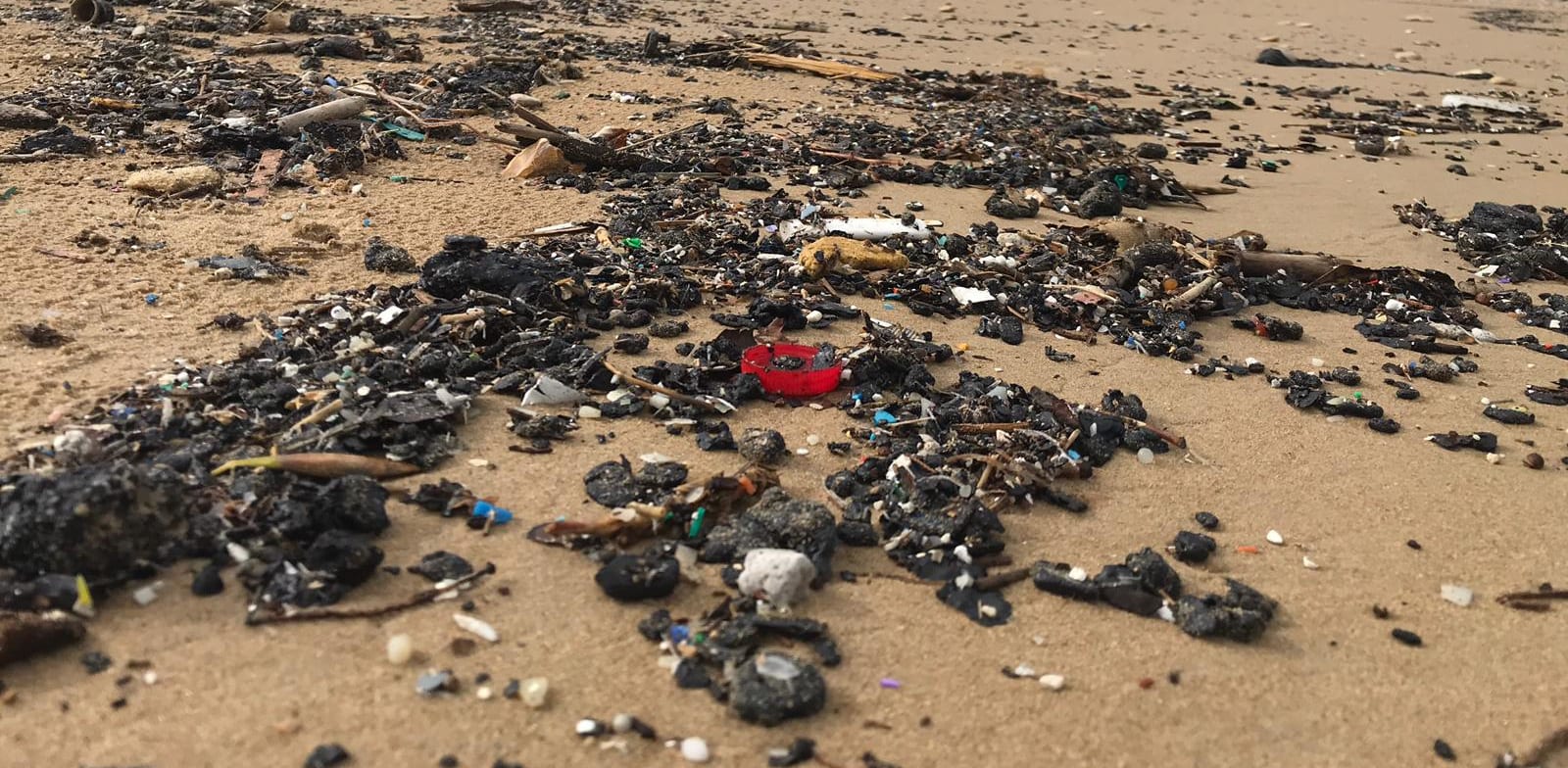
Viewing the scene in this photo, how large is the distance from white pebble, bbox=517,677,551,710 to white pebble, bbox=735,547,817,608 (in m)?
0.59

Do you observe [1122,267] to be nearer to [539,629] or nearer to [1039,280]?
[1039,280]

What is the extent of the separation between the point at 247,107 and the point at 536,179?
2.22 meters

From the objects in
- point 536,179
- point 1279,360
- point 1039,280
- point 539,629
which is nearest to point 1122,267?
point 1039,280

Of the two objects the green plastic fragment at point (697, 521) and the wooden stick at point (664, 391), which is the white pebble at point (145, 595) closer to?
the green plastic fragment at point (697, 521)

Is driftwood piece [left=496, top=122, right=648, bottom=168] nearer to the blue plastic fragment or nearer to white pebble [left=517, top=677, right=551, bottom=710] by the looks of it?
the blue plastic fragment

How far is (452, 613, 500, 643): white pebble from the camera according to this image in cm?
269

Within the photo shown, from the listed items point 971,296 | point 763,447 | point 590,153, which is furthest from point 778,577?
point 590,153

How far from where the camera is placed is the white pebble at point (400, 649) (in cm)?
257

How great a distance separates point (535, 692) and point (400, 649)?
347mm

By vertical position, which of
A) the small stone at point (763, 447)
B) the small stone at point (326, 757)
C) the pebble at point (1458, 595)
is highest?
the small stone at point (763, 447)

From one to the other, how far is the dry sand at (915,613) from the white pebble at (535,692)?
0.10 ft

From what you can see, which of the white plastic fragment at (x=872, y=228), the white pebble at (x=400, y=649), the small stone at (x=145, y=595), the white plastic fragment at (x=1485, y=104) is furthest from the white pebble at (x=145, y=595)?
the white plastic fragment at (x=1485, y=104)

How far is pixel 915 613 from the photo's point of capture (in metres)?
2.95

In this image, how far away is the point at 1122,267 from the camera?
221 inches
